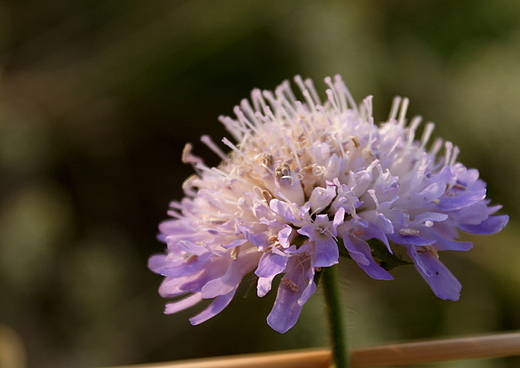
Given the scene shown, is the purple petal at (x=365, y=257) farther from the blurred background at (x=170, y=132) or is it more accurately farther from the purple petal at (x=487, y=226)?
the blurred background at (x=170, y=132)

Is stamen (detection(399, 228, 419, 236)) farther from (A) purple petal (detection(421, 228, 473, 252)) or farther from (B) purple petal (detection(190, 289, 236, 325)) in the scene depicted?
(B) purple petal (detection(190, 289, 236, 325))

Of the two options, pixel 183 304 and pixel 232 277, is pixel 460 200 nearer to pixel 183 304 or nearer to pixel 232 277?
pixel 232 277

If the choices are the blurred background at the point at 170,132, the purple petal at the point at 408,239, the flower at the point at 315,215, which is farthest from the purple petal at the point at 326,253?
the blurred background at the point at 170,132

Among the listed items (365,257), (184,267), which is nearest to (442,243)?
(365,257)

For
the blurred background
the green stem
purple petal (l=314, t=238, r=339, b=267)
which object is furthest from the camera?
the blurred background

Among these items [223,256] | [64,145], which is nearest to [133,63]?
[64,145]

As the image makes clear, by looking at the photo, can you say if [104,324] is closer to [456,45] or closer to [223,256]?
[223,256]

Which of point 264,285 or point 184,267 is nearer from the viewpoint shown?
point 264,285

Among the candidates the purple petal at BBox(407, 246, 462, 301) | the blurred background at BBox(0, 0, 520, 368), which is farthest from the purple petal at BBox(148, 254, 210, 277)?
the blurred background at BBox(0, 0, 520, 368)
